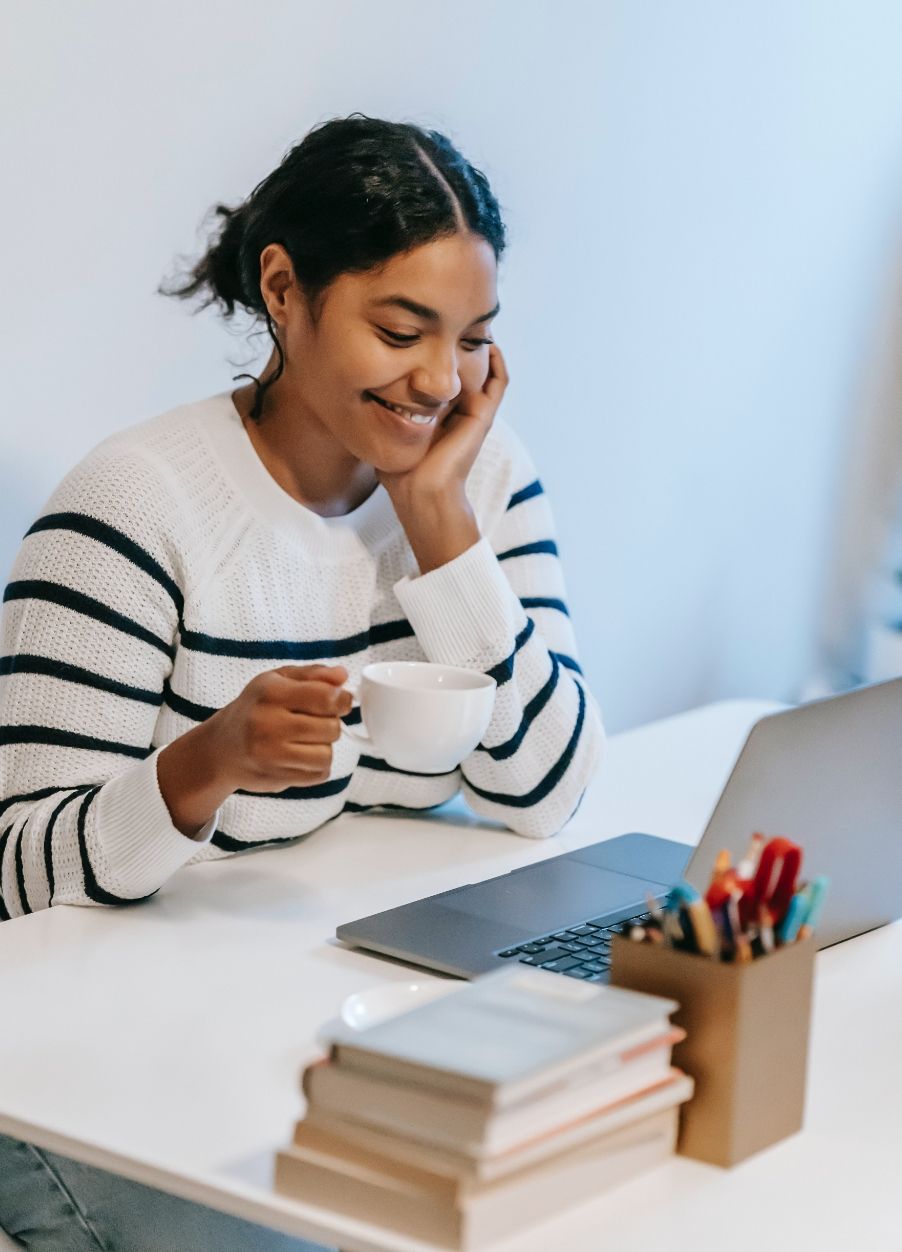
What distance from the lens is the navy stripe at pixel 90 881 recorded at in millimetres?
1185

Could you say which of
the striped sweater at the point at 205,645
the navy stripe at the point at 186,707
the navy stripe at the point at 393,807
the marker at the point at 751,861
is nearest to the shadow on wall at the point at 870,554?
the striped sweater at the point at 205,645

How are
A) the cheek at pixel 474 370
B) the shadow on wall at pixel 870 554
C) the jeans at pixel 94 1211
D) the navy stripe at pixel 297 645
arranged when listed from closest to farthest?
the jeans at pixel 94 1211 → the navy stripe at pixel 297 645 → the cheek at pixel 474 370 → the shadow on wall at pixel 870 554

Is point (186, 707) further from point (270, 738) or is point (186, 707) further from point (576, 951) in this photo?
point (576, 951)

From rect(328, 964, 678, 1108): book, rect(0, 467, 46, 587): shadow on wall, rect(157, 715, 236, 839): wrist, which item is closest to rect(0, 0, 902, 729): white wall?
rect(0, 467, 46, 587): shadow on wall

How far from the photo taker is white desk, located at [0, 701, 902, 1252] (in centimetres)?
77

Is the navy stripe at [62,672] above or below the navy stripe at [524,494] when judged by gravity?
below

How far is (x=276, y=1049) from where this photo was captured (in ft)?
3.14

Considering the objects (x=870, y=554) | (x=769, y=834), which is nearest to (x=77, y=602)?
(x=769, y=834)

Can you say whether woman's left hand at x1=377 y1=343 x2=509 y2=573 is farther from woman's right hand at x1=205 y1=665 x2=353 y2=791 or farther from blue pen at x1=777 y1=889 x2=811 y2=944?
blue pen at x1=777 y1=889 x2=811 y2=944

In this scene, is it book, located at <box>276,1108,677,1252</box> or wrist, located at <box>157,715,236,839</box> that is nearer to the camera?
book, located at <box>276,1108,677,1252</box>

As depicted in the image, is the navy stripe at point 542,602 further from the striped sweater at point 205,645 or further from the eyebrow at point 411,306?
the eyebrow at point 411,306

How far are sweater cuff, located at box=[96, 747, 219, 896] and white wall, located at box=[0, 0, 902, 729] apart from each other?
54 centimetres

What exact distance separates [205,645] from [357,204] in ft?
1.31

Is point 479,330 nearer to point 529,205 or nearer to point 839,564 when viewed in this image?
point 529,205
